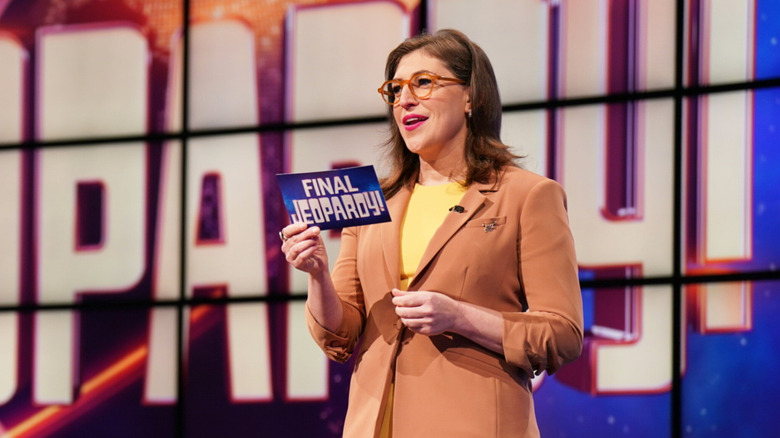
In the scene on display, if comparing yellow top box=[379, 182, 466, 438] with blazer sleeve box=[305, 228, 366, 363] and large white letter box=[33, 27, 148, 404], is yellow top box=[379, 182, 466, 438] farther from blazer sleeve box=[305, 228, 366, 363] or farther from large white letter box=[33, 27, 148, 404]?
large white letter box=[33, 27, 148, 404]

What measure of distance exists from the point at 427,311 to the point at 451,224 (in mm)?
251

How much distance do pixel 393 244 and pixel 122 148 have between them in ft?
9.37

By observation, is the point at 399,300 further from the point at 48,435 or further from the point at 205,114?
the point at 48,435

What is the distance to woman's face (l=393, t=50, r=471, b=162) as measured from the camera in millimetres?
2205

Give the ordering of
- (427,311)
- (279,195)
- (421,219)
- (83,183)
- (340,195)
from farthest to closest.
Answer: (83,183)
(279,195)
(421,219)
(340,195)
(427,311)

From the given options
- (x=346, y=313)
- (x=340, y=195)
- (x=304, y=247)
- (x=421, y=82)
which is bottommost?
(x=346, y=313)

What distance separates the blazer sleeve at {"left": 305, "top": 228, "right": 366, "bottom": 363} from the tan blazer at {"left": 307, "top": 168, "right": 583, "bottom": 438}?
0.24 ft

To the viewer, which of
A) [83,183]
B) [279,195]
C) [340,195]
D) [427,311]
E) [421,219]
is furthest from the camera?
[83,183]

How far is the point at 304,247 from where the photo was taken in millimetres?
2033

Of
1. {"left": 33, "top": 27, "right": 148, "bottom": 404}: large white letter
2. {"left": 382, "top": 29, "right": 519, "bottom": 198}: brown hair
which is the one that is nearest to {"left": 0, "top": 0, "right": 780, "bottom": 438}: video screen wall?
{"left": 33, "top": 27, "right": 148, "bottom": 404}: large white letter

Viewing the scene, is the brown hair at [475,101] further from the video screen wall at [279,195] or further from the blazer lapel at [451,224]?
the video screen wall at [279,195]

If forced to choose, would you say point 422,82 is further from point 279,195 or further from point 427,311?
point 279,195

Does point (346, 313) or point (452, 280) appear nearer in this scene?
point (452, 280)

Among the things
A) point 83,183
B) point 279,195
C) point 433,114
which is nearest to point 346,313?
point 433,114
